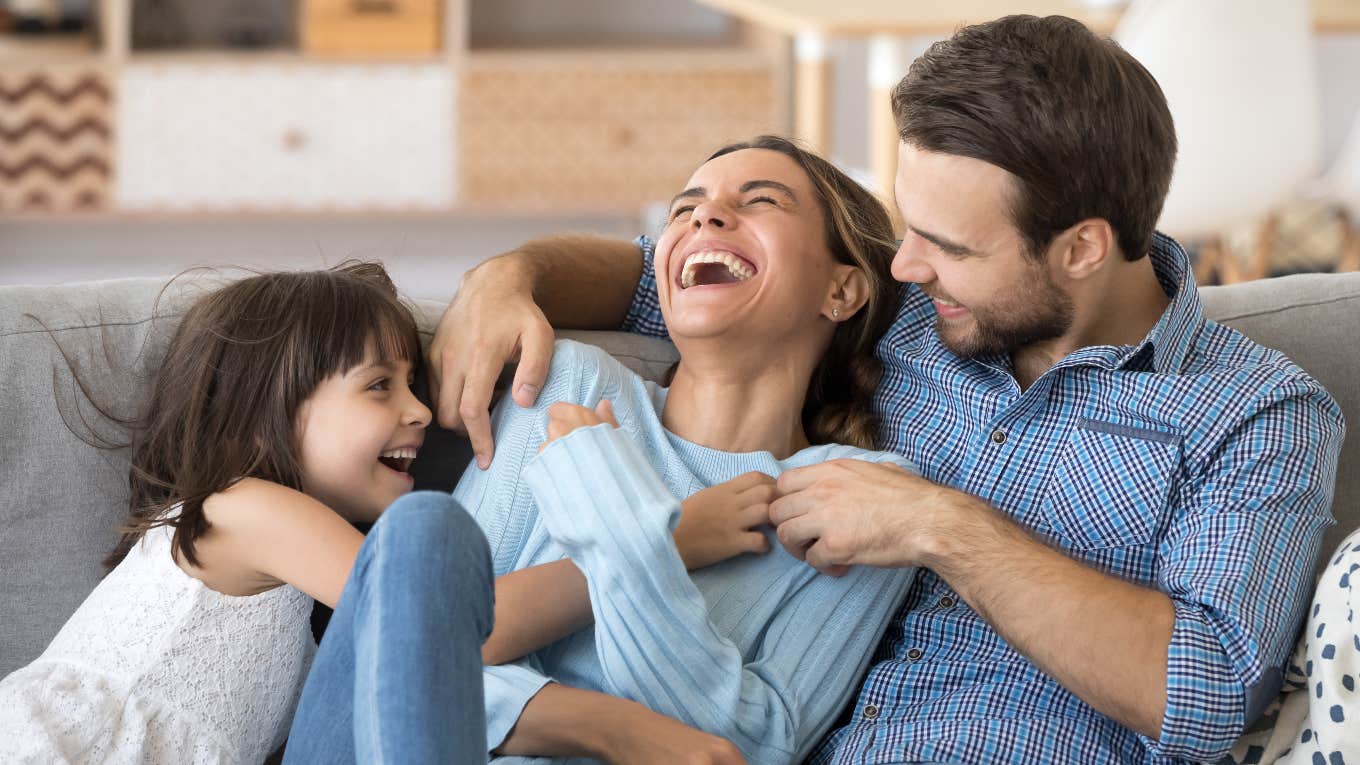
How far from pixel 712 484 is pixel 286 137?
3.32m

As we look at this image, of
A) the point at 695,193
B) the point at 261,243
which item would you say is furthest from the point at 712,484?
the point at 261,243

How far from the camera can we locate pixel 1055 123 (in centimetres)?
138

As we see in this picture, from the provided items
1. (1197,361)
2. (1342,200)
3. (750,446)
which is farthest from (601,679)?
(1342,200)

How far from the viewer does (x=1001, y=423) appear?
1.48 meters

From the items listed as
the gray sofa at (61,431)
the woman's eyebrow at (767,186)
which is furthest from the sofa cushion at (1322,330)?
the woman's eyebrow at (767,186)

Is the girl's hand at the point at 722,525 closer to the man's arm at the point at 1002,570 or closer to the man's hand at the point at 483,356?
the man's arm at the point at 1002,570

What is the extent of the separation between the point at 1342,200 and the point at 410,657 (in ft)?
10.3

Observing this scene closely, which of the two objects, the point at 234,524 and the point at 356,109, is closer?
the point at 234,524

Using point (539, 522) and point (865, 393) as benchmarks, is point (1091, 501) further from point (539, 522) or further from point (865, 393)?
point (539, 522)

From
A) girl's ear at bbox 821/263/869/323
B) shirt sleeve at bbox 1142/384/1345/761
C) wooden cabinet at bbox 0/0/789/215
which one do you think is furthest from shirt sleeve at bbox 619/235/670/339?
wooden cabinet at bbox 0/0/789/215

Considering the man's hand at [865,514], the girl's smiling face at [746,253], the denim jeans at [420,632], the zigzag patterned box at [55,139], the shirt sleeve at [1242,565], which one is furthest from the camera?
the zigzag patterned box at [55,139]

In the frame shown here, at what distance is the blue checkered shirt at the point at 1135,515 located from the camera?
3.98 ft

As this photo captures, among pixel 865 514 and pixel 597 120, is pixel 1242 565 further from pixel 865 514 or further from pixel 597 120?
pixel 597 120

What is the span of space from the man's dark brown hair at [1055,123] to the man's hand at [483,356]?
48 cm
